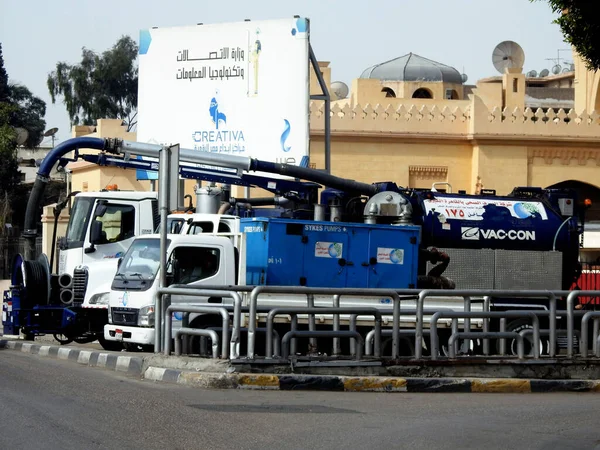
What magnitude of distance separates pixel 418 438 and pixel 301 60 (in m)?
16.3

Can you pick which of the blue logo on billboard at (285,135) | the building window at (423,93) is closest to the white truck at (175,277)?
the blue logo on billboard at (285,135)

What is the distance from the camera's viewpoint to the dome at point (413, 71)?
4744 cm

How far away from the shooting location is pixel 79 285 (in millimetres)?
17312

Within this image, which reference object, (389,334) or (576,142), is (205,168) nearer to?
(389,334)

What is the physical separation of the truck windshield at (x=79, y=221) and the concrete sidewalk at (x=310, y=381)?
5.41 m

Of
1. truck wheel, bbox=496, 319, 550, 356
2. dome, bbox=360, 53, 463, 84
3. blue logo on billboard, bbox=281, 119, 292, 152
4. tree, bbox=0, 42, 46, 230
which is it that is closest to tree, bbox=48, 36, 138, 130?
tree, bbox=0, 42, 46, 230

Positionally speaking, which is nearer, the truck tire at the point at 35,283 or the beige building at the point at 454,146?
the truck tire at the point at 35,283

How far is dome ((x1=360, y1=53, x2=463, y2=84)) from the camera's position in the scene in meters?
47.4

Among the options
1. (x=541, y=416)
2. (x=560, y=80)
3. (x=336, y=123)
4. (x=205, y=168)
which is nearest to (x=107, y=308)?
(x=205, y=168)

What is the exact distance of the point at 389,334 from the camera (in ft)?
41.3

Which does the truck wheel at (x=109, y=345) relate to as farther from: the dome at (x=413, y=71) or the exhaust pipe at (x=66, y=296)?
the dome at (x=413, y=71)

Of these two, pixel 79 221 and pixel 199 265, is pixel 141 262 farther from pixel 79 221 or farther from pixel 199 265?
pixel 79 221

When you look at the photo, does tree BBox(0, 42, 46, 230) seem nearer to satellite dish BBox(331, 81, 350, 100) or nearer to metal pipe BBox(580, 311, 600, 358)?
satellite dish BBox(331, 81, 350, 100)

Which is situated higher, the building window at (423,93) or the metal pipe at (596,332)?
the building window at (423,93)
